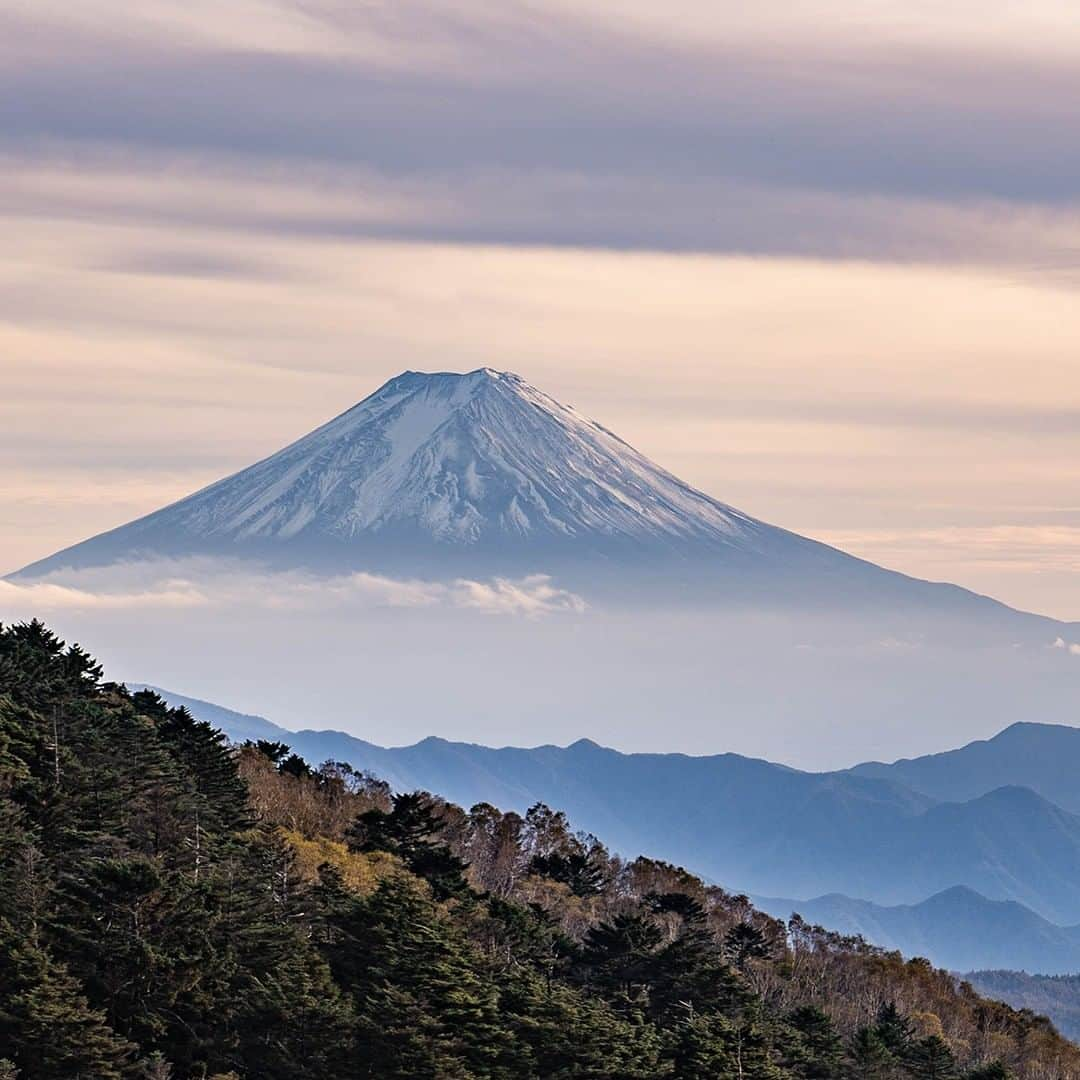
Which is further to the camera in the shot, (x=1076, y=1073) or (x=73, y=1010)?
(x=1076, y=1073)

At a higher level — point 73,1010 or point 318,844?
point 318,844

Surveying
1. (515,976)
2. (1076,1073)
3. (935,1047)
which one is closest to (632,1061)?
(515,976)

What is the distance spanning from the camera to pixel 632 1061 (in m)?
51.5

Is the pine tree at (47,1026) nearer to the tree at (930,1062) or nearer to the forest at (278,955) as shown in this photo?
the forest at (278,955)

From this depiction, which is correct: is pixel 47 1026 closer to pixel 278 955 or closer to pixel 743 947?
pixel 278 955

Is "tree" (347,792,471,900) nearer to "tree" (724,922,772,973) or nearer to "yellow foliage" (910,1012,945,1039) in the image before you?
"tree" (724,922,772,973)

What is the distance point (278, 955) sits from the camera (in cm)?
5084

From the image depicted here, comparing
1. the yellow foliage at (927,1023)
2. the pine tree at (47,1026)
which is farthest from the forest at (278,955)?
the yellow foliage at (927,1023)

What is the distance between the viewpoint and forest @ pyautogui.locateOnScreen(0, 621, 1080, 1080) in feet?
155

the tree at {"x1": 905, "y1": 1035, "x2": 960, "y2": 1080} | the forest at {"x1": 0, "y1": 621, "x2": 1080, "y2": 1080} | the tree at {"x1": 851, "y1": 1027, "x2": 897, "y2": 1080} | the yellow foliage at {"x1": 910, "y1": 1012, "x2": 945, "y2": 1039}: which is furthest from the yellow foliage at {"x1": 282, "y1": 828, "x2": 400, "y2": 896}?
the yellow foliage at {"x1": 910, "y1": 1012, "x2": 945, "y2": 1039}

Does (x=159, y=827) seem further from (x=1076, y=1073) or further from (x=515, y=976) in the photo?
(x=1076, y=1073)

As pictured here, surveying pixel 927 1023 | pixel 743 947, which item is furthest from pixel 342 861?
pixel 927 1023

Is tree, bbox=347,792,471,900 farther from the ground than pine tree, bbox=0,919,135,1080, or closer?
farther from the ground

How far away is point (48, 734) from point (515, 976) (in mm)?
19054
